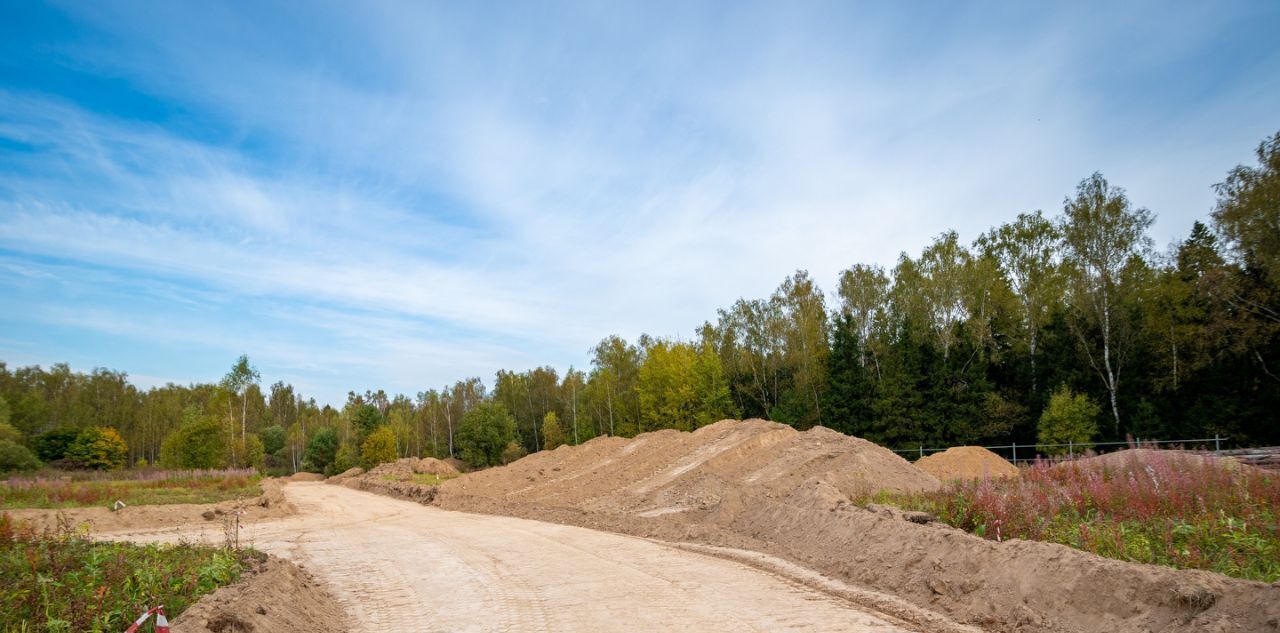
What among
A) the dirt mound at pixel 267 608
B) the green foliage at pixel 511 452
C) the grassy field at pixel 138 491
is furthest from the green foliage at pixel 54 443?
the dirt mound at pixel 267 608

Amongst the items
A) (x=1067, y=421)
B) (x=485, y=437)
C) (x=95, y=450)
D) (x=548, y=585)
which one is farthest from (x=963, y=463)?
(x=95, y=450)

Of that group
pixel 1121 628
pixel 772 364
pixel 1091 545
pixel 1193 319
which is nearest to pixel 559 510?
pixel 1091 545

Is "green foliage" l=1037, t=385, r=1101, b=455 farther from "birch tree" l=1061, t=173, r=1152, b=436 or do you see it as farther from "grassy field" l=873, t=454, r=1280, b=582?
"grassy field" l=873, t=454, r=1280, b=582

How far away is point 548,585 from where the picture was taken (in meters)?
9.66

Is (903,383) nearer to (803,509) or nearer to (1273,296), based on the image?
(1273,296)

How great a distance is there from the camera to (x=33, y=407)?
2438 inches

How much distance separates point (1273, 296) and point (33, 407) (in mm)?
89885

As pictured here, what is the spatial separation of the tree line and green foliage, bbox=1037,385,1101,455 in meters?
0.11

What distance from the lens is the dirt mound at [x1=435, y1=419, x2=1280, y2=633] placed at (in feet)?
21.3

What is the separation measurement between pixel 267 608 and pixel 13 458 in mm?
44678

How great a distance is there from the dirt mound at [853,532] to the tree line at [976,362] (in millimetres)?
19151

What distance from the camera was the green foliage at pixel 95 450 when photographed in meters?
49.7

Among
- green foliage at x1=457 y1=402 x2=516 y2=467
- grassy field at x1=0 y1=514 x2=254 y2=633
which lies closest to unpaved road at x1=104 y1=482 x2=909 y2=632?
grassy field at x1=0 y1=514 x2=254 y2=633

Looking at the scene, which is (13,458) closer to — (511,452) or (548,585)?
(511,452)
